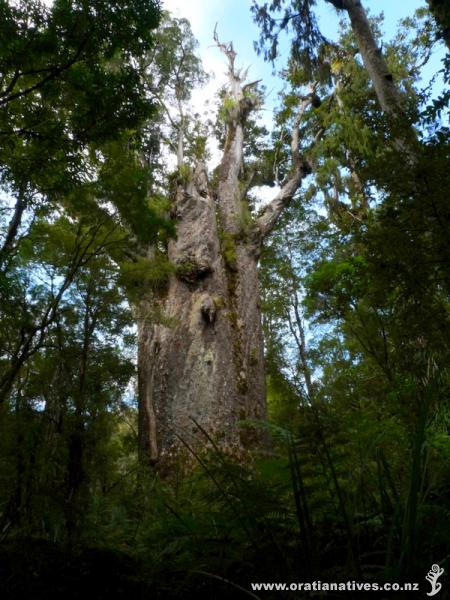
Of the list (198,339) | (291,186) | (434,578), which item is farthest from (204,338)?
(434,578)

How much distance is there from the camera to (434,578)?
919 mm

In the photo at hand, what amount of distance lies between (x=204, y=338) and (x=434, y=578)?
631 cm

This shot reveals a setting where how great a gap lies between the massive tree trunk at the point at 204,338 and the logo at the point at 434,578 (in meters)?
4.35

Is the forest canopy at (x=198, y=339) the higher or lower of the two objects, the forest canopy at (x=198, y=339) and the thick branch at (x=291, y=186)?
the lower

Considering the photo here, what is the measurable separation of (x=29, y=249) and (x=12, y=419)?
3.38 meters

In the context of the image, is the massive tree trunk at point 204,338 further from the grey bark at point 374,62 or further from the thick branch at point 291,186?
the grey bark at point 374,62

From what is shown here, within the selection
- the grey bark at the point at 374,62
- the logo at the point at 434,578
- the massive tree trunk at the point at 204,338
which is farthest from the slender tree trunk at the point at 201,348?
the logo at the point at 434,578

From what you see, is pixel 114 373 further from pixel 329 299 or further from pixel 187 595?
pixel 187 595

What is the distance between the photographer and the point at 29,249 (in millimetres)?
6426

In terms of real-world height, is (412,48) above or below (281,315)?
above

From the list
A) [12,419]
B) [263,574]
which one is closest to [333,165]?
[12,419]

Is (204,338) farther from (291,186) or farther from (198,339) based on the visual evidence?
(291,186)

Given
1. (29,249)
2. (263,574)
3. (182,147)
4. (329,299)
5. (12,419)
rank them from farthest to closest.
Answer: (182,147)
(329,299)
(29,249)
(12,419)
(263,574)

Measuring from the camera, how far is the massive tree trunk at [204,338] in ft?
21.0
